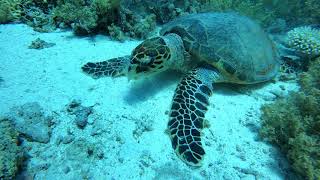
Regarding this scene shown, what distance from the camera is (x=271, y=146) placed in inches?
114

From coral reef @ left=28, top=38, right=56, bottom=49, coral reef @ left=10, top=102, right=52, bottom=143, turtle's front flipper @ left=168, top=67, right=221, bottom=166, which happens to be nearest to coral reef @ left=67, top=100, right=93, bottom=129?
coral reef @ left=10, top=102, right=52, bottom=143

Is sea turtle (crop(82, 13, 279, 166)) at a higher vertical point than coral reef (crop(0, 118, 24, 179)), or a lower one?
higher

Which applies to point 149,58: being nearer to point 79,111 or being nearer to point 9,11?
point 79,111

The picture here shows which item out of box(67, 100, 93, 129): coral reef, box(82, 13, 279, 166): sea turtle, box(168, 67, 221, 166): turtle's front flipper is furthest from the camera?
box(82, 13, 279, 166): sea turtle

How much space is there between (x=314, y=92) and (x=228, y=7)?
3.62m

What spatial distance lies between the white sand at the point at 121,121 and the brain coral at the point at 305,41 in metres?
1.03

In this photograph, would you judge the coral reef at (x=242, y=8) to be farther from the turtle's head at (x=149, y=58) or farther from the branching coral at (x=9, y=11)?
the branching coral at (x=9, y=11)

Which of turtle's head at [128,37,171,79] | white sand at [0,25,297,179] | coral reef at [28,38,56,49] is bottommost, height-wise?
white sand at [0,25,297,179]

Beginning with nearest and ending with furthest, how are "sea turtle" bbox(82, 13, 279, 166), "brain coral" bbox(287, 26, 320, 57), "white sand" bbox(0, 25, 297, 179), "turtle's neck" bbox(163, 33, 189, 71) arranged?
"white sand" bbox(0, 25, 297, 179)
"sea turtle" bbox(82, 13, 279, 166)
"turtle's neck" bbox(163, 33, 189, 71)
"brain coral" bbox(287, 26, 320, 57)

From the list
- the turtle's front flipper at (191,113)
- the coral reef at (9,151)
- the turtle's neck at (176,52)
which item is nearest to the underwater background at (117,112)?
the coral reef at (9,151)

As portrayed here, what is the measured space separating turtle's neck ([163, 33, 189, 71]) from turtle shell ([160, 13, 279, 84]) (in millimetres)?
89

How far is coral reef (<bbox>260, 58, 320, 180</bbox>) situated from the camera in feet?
8.10

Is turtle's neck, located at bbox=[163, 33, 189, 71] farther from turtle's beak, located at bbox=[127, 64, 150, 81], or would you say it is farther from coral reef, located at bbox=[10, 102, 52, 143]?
coral reef, located at bbox=[10, 102, 52, 143]

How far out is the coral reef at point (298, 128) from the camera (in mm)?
2469
